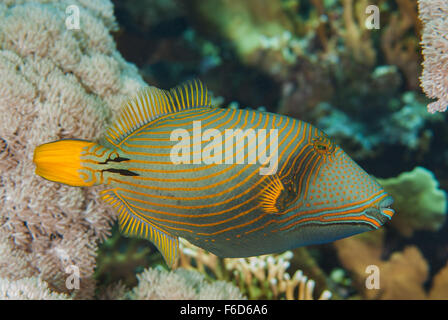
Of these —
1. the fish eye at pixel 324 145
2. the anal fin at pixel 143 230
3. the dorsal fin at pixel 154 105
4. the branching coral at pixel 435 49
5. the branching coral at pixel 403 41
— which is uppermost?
the branching coral at pixel 403 41

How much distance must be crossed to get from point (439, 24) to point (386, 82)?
3.22m

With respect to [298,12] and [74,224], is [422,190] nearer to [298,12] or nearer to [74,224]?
[74,224]

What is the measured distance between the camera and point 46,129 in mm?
2104

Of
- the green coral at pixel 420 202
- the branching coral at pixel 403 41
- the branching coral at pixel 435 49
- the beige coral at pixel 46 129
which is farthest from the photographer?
the branching coral at pixel 403 41

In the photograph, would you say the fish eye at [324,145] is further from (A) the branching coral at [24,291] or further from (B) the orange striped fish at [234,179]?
(A) the branching coral at [24,291]

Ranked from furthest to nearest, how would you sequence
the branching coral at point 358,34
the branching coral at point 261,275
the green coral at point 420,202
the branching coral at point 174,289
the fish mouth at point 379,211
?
the branching coral at point 358,34 < the green coral at point 420,202 < the branching coral at point 261,275 < the branching coral at point 174,289 < the fish mouth at point 379,211

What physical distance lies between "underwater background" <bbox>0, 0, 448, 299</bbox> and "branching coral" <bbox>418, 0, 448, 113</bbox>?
0.04 ft

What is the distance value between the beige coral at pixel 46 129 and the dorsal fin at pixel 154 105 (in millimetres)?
511

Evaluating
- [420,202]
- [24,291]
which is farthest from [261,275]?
[420,202]

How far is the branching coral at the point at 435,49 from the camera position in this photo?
1.91 metres

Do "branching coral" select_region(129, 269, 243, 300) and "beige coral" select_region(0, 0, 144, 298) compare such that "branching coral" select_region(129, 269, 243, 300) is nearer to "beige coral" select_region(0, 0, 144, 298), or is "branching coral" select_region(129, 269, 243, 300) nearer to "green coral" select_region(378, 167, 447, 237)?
"beige coral" select_region(0, 0, 144, 298)

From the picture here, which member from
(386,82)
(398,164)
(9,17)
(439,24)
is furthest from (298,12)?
(9,17)

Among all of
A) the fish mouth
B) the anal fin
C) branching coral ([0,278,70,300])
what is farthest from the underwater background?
the fish mouth

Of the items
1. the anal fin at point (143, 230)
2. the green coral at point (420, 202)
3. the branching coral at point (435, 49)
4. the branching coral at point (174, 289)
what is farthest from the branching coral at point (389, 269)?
the anal fin at point (143, 230)
